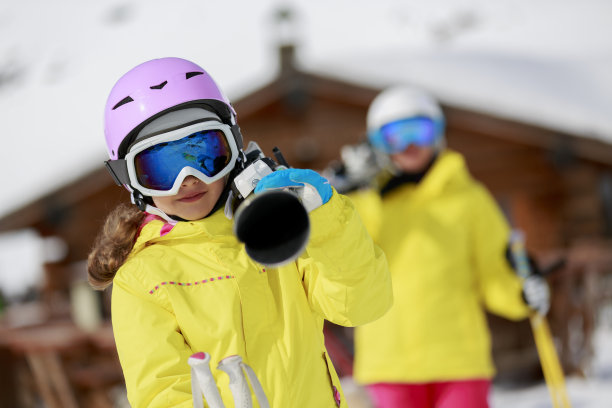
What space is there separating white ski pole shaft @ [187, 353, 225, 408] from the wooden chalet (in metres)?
8.31

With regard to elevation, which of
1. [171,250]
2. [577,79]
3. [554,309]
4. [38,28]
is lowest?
[38,28]

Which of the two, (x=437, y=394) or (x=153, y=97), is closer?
(x=153, y=97)

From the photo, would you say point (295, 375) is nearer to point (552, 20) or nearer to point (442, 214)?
point (442, 214)

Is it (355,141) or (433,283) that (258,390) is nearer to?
(433,283)

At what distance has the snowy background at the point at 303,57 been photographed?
18.5 m

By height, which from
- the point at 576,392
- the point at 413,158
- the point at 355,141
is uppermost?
the point at 413,158

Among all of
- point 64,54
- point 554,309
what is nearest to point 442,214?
point 554,309

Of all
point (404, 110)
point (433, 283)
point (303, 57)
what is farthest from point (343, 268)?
point (303, 57)

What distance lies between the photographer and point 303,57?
23.8 m

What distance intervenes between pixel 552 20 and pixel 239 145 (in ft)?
173

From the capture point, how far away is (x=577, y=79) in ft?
85.1

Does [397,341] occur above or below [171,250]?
below

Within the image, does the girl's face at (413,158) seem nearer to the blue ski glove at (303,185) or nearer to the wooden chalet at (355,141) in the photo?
the blue ski glove at (303,185)

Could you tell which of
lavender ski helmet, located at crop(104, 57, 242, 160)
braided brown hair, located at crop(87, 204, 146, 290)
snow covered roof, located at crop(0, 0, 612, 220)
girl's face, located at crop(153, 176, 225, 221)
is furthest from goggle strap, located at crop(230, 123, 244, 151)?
snow covered roof, located at crop(0, 0, 612, 220)
